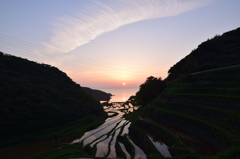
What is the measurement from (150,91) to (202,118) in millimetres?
28623

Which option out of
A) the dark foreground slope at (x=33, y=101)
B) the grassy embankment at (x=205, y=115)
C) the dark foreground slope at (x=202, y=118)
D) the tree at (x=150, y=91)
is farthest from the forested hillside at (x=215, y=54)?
the dark foreground slope at (x=33, y=101)

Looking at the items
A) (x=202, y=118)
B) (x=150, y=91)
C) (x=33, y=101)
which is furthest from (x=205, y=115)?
(x=33, y=101)

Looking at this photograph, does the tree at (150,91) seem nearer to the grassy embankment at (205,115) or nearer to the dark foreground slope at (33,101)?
the grassy embankment at (205,115)

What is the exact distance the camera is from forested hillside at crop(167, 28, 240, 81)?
41.0 m

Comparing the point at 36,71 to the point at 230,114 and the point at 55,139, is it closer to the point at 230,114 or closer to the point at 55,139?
Result: the point at 55,139

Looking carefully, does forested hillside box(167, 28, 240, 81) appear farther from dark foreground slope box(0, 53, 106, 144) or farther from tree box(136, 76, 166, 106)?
dark foreground slope box(0, 53, 106, 144)

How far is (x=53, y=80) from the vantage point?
55.1 meters

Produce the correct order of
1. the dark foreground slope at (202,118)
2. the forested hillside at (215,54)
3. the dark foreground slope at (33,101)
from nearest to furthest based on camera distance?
the dark foreground slope at (202,118) < the dark foreground slope at (33,101) < the forested hillside at (215,54)

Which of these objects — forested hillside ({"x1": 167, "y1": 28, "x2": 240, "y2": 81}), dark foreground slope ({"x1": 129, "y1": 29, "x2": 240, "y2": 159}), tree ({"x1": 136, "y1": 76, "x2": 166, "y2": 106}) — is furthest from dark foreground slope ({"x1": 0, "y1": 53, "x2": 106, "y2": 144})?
A: forested hillside ({"x1": 167, "y1": 28, "x2": 240, "y2": 81})

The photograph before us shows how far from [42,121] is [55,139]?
6.43 m

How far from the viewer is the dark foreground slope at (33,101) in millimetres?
31406

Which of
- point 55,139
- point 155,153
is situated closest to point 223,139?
point 155,153

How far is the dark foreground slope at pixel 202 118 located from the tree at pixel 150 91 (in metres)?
11.7

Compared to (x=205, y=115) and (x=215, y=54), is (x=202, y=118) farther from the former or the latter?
(x=215, y=54)
